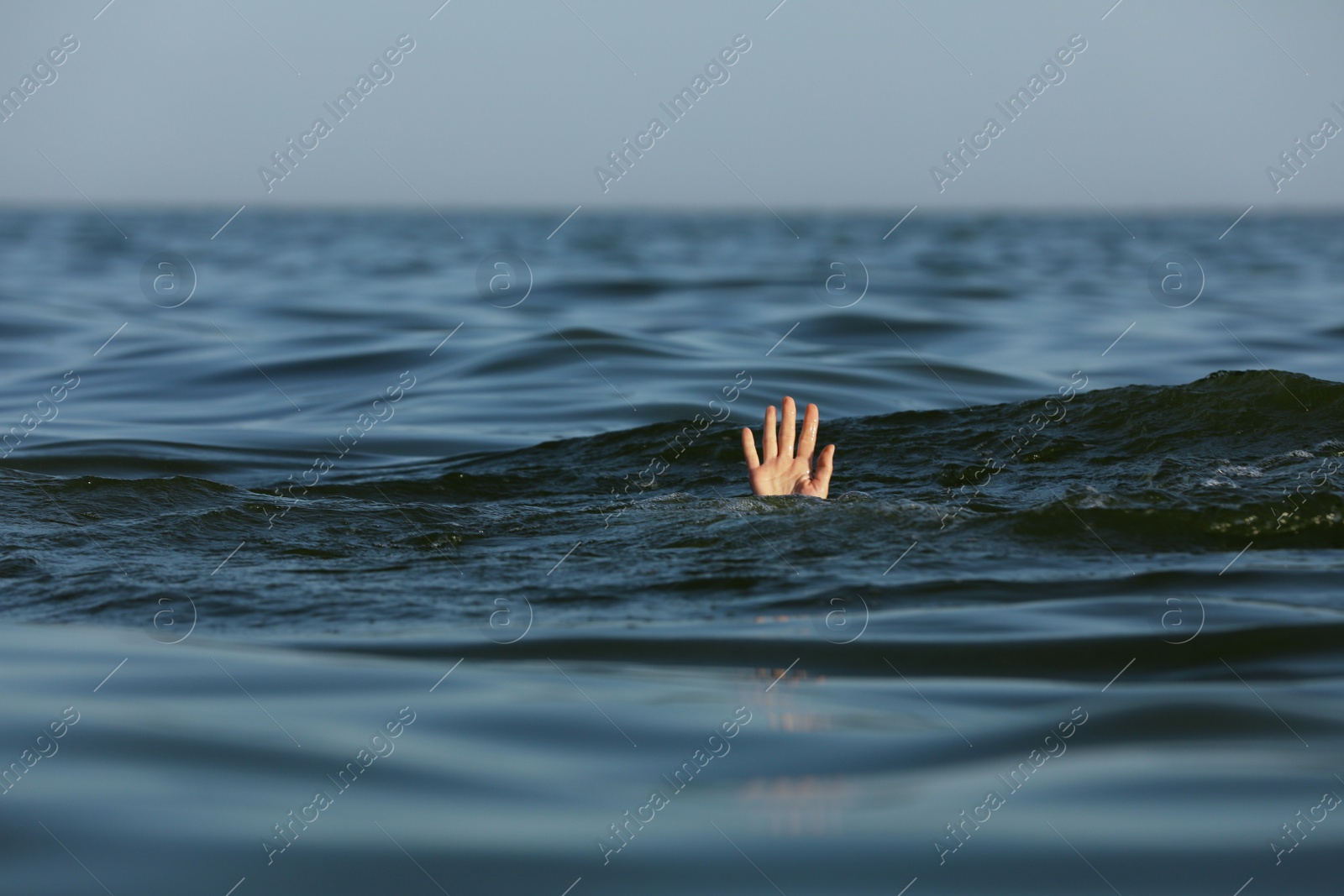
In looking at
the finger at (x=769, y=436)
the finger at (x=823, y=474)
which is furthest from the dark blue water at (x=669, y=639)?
the finger at (x=769, y=436)

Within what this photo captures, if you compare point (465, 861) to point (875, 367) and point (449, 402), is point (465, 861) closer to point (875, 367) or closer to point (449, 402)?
point (449, 402)

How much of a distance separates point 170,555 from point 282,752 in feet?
8.72

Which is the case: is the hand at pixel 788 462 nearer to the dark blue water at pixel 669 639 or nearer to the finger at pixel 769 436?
the finger at pixel 769 436

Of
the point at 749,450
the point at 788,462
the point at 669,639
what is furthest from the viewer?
the point at 788,462

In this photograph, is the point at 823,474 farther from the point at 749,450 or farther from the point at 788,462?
the point at 749,450

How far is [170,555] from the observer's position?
5.96m

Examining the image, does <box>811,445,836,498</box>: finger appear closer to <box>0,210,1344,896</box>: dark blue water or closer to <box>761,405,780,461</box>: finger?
<box>761,405,780,461</box>: finger

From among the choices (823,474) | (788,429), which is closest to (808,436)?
(788,429)

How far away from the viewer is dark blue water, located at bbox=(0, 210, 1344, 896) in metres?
3.14

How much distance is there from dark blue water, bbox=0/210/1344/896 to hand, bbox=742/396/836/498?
401 mm

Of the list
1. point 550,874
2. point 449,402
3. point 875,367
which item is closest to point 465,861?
point 550,874

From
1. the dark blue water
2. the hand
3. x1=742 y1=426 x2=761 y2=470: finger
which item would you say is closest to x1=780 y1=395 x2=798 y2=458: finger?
the hand

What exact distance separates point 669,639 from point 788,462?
107 inches

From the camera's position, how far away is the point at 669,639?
4.68 m
